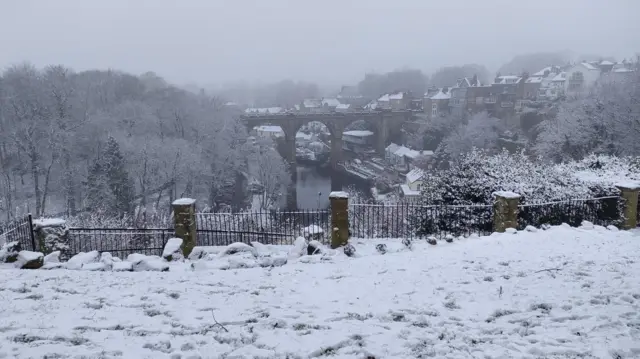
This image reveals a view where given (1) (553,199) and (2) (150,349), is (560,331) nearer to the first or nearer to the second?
(2) (150,349)

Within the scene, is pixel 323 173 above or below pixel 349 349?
below

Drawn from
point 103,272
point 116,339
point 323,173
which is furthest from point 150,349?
point 323,173

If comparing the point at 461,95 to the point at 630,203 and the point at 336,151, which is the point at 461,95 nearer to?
the point at 336,151

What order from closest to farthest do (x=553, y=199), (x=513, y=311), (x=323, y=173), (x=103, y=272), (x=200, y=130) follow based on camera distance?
(x=513, y=311)
(x=103, y=272)
(x=553, y=199)
(x=200, y=130)
(x=323, y=173)

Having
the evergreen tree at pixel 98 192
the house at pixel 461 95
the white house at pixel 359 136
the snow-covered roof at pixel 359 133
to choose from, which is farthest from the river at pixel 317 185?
the house at pixel 461 95

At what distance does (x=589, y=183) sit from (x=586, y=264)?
6791 mm

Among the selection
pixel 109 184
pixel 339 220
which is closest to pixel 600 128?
pixel 339 220

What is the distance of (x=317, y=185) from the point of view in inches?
1585

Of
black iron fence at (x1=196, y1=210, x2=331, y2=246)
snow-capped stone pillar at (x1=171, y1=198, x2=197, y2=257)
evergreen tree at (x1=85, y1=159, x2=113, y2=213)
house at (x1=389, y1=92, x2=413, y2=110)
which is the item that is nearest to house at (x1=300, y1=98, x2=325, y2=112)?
house at (x1=389, y1=92, x2=413, y2=110)

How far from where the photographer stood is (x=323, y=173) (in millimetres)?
46188

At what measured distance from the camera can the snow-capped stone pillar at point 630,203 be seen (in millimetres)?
9383

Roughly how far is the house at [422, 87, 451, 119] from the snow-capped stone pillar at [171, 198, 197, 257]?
46.5 meters

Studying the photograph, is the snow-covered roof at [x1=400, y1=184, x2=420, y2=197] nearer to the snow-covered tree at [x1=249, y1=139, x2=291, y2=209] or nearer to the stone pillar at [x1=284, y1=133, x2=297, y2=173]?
the snow-covered tree at [x1=249, y1=139, x2=291, y2=209]

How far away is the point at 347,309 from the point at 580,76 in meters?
52.5
